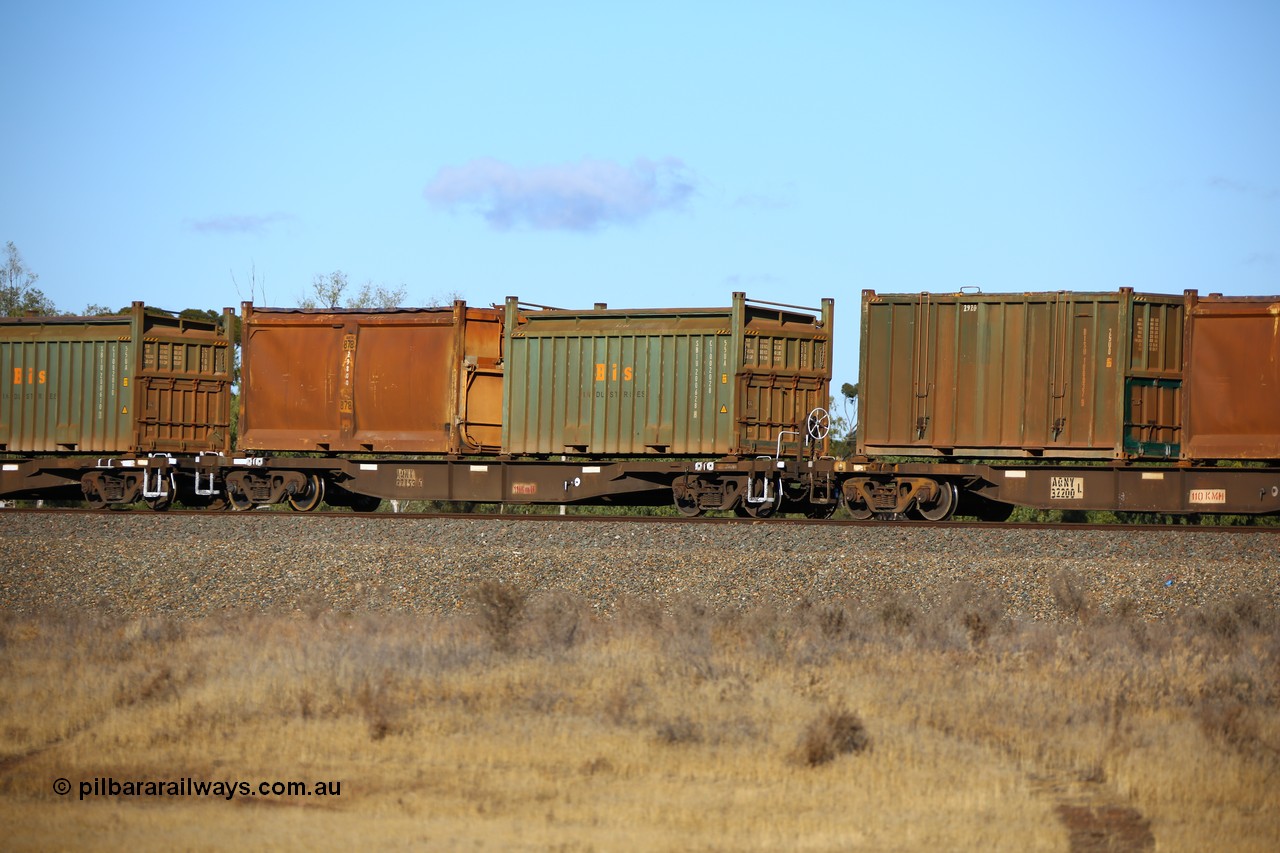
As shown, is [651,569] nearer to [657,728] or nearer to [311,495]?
[657,728]

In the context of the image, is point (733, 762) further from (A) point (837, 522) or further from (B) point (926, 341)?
(B) point (926, 341)

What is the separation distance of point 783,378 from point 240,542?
8.46 metres

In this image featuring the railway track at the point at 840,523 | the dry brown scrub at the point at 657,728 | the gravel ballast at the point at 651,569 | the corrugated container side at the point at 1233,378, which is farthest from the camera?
the corrugated container side at the point at 1233,378

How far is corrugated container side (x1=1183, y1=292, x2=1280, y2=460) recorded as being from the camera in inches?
690

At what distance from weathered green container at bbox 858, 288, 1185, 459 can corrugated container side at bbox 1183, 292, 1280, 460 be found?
222mm

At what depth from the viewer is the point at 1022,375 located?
18.1 m

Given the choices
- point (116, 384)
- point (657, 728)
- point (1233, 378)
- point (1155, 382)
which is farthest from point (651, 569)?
point (116, 384)

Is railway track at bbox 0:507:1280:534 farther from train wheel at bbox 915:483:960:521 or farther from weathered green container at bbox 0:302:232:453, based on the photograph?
weathered green container at bbox 0:302:232:453

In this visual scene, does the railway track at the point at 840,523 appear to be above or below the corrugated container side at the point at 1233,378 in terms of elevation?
below

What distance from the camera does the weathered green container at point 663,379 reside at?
62.3 ft

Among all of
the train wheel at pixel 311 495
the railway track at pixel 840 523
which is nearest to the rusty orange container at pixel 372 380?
the train wheel at pixel 311 495

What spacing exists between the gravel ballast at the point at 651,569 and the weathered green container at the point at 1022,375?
2.84 meters

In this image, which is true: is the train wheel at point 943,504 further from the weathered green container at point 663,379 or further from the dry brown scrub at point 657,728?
the dry brown scrub at point 657,728

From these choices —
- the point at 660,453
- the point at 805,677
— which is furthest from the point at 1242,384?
the point at 805,677
